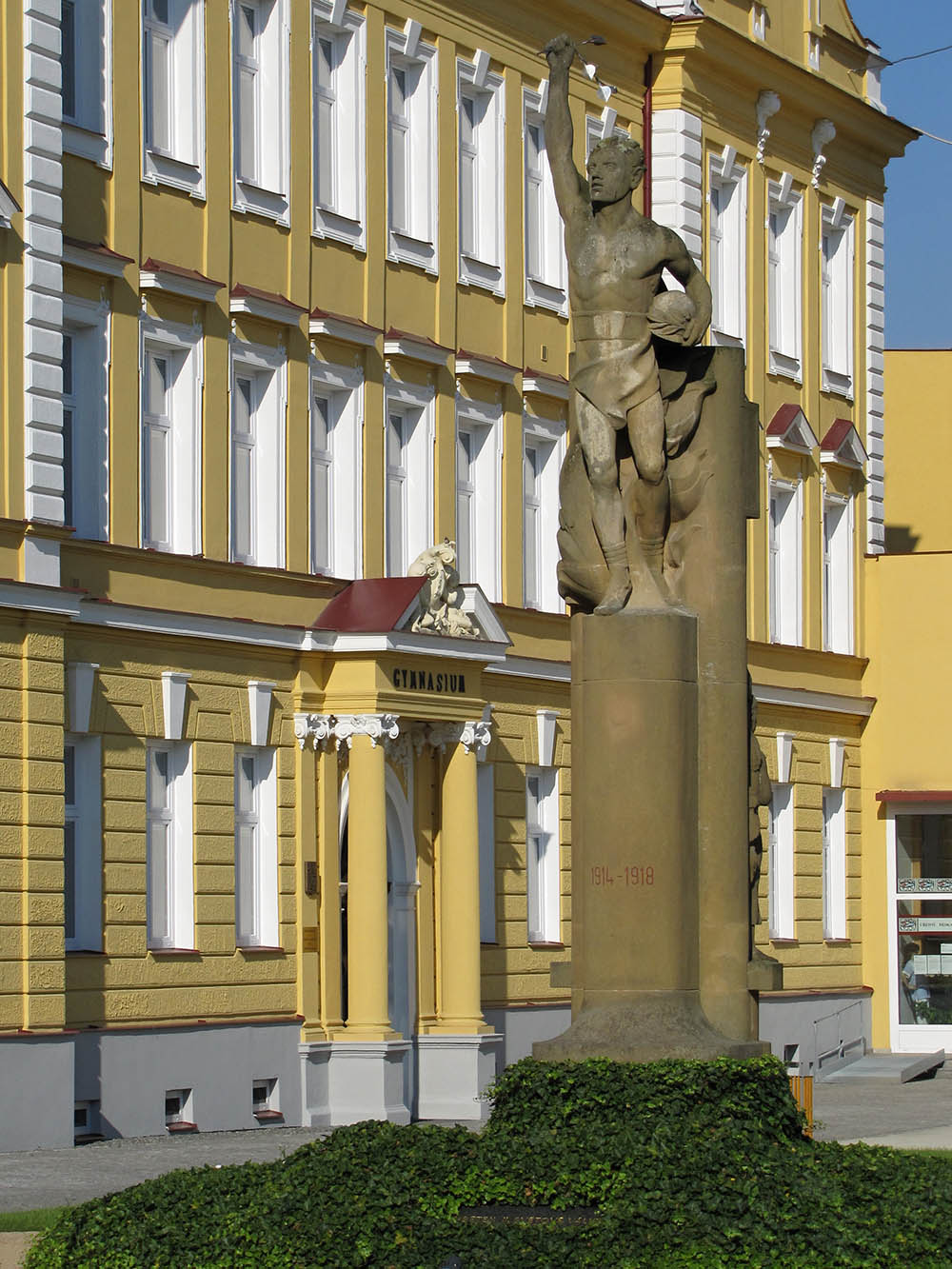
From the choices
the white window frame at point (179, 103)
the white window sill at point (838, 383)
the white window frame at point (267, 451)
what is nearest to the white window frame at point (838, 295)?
the white window sill at point (838, 383)

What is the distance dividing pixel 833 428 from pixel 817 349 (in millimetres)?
1201

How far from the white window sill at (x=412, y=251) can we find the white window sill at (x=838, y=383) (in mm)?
11608

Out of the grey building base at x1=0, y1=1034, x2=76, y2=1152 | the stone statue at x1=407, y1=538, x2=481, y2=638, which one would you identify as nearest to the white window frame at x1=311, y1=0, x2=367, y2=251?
the stone statue at x1=407, y1=538, x2=481, y2=638

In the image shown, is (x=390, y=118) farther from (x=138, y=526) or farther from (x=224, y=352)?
(x=138, y=526)

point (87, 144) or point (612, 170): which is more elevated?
point (87, 144)

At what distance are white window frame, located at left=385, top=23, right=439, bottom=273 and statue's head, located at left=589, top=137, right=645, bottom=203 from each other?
620 inches

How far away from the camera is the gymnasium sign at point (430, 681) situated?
102 ft

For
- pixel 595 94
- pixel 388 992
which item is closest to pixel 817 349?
pixel 595 94

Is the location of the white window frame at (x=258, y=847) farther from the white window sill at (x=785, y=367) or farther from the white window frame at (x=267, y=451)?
the white window sill at (x=785, y=367)

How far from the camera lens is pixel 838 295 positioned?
148 feet

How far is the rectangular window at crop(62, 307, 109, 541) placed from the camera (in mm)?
27953

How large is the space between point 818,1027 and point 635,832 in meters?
26.0

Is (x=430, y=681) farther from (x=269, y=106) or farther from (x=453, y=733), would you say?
(x=269, y=106)

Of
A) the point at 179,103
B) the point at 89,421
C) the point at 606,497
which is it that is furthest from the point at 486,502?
the point at 606,497
